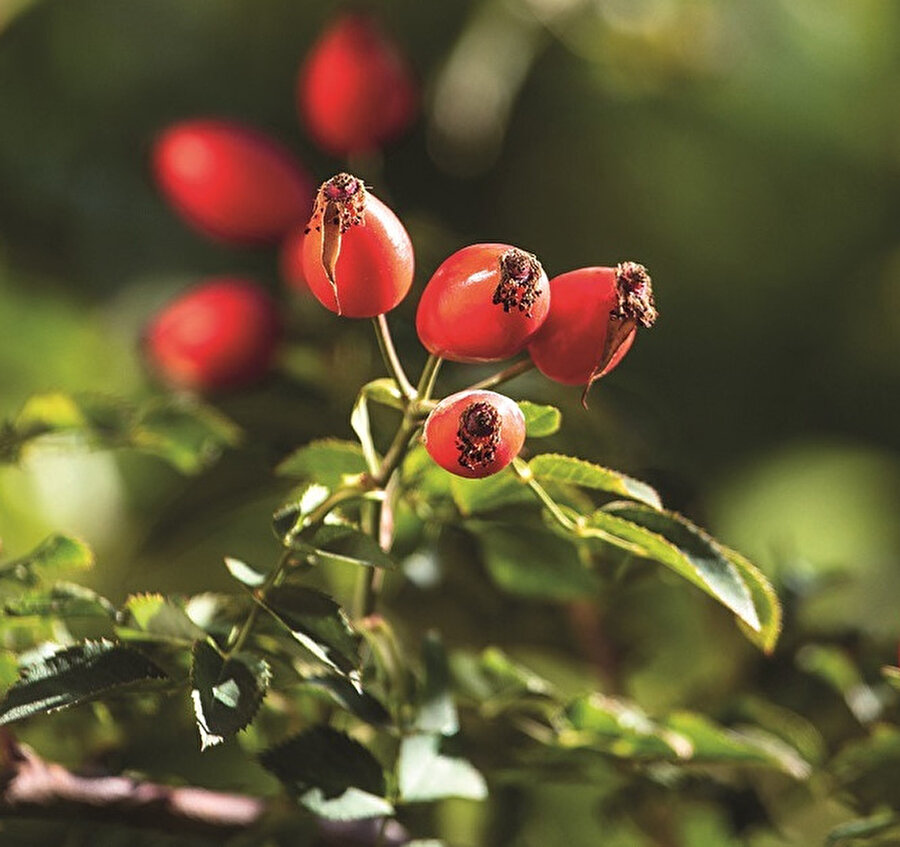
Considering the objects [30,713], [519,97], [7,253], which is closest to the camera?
[30,713]

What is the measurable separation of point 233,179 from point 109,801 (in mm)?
448

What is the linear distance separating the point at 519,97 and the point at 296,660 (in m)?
0.72

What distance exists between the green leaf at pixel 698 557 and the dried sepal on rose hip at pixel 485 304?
7 centimetres

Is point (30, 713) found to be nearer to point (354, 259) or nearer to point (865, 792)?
point (354, 259)

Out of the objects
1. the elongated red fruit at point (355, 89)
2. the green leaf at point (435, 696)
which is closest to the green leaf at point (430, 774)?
the green leaf at point (435, 696)

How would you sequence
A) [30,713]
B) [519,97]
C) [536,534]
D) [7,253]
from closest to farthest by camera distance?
1. [30,713]
2. [536,534]
3. [7,253]
4. [519,97]

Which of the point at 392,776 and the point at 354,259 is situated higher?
the point at 354,259

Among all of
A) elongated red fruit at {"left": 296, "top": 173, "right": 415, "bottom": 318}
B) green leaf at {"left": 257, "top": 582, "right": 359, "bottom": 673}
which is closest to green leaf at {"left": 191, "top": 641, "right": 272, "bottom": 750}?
green leaf at {"left": 257, "top": 582, "right": 359, "bottom": 673}

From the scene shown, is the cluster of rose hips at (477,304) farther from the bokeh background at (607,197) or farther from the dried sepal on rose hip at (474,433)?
the bokeh background at (607,197)

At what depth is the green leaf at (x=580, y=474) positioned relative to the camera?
39cm

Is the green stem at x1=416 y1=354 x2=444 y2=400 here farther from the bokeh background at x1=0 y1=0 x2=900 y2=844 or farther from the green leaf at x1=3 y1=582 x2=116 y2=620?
the bokeh background at x1=0 y1=0 x2=900 y2=844

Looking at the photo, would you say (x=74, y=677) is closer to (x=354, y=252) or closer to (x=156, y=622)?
(x=156, y=622)

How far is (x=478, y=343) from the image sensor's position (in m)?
0.37

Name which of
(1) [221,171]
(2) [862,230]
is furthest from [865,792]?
(2) [862,230]
